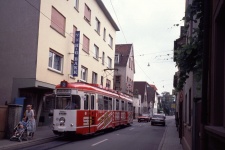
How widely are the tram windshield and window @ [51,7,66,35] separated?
7150 mm

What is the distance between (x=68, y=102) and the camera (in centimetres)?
1670

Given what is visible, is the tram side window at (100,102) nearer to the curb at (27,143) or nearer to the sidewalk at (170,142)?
the curb at (27,143)

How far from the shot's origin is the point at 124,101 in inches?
1097

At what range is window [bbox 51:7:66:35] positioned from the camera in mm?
22203

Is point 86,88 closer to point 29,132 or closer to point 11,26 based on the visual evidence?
point 29,132

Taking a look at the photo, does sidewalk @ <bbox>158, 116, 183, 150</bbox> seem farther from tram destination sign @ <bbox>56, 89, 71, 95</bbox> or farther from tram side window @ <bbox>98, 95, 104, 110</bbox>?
tram destination sign @ <bbox>56, 89, 71, 95</bbox>

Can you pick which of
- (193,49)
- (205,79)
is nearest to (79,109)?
(193,49)

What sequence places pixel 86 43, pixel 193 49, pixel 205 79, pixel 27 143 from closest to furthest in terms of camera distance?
pixel 205 79
pixel 193 49
pixel 27 143
pixel 86 43

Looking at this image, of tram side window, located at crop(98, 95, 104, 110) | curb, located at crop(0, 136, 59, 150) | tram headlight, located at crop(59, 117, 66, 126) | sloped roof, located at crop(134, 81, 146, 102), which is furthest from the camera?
sloped roof, located at crop(134, 81, 146, 102)

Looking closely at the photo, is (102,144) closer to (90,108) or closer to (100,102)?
(90,108)

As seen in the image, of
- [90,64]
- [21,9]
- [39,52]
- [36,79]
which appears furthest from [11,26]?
[90,64]

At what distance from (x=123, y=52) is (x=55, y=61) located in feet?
109

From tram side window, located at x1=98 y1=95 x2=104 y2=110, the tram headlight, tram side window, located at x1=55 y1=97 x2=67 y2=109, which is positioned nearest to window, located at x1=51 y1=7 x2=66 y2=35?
tram side window, located at x1=98 y1=95 x2=104 y2=110

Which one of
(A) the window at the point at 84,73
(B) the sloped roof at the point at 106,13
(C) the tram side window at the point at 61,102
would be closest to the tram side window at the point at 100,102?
(C) the tram side window at the point at 61,102
